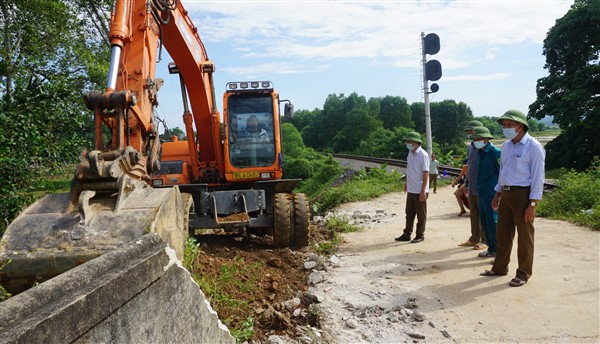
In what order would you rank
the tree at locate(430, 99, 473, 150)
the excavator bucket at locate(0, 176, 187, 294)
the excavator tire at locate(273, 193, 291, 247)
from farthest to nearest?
1. the tree at locate(430, 99, 473, 150)
2. the excavator tire at locate(273, 193, 291, 247)
3. the excavator bucket at locate(0, 176, 187, 294)

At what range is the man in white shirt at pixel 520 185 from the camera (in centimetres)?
470

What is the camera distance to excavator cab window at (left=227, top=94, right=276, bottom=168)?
25.6 feet

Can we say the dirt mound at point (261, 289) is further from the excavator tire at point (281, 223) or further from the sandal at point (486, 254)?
the sandal at point (486, 254)

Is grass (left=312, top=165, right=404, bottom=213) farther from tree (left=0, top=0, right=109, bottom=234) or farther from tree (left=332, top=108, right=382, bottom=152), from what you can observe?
tree (left=332, top=108, right=382, bottom=152)

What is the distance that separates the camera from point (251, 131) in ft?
25.9

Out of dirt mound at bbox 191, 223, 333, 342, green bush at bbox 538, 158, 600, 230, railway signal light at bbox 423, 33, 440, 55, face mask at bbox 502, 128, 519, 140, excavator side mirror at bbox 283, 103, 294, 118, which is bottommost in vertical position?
dirt mound at bbox 191, 223, 333, 342

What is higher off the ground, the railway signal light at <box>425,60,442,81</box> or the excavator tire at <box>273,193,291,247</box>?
the railway signal light at <box>425,60,442,81</box>

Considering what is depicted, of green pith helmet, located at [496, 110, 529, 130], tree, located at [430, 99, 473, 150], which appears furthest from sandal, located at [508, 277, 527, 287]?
tree, located at [430, 99, 473, 150]

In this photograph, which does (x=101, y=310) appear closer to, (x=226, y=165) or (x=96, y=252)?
(x=96, y=252)

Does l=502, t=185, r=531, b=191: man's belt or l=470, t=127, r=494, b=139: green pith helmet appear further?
l=470, t=127, r=494, b=139: green pith helmet

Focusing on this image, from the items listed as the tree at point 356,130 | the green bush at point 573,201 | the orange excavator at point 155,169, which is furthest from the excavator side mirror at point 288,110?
the tree at point 356,130

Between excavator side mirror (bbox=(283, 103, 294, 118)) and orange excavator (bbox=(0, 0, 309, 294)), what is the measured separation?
0.04 metres

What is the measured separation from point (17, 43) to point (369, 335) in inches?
507

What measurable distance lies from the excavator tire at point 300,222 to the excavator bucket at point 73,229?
346 centimetres
